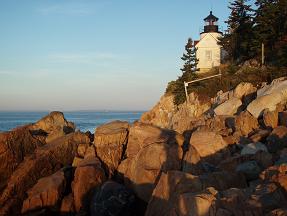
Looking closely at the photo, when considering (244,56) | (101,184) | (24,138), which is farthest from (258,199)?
(244,56)

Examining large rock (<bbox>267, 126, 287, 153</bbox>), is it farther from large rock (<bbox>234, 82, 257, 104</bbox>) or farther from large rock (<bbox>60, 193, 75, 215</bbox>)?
large rock (<bbox>234, 82, 257, 104</bbox>)

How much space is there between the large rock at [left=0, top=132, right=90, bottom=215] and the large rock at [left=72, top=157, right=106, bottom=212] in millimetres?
2041

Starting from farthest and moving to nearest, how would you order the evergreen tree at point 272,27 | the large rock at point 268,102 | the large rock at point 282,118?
the evergreen tree at point 272,27
the large rock at point 268,102
the large rock at point 282,118

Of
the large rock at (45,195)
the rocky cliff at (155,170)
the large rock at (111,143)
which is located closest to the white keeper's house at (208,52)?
the rocky cliff at (155,170)

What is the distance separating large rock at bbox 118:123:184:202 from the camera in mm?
12062

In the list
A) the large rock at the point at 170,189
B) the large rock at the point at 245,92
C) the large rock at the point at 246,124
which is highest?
the large rock at the point at 245,92

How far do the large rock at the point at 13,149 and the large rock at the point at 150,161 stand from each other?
4.54 metres

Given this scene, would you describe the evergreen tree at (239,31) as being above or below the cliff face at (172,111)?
above

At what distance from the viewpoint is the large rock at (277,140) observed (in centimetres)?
1341

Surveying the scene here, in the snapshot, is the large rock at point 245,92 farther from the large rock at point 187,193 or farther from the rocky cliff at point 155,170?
the large rock at point 187,193

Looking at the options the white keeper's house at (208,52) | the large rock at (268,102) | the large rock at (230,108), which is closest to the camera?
the large rock at (268,102)

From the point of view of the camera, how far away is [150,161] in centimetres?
1259

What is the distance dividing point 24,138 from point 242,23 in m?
28.7

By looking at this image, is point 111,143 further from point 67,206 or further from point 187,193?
point 187,193
